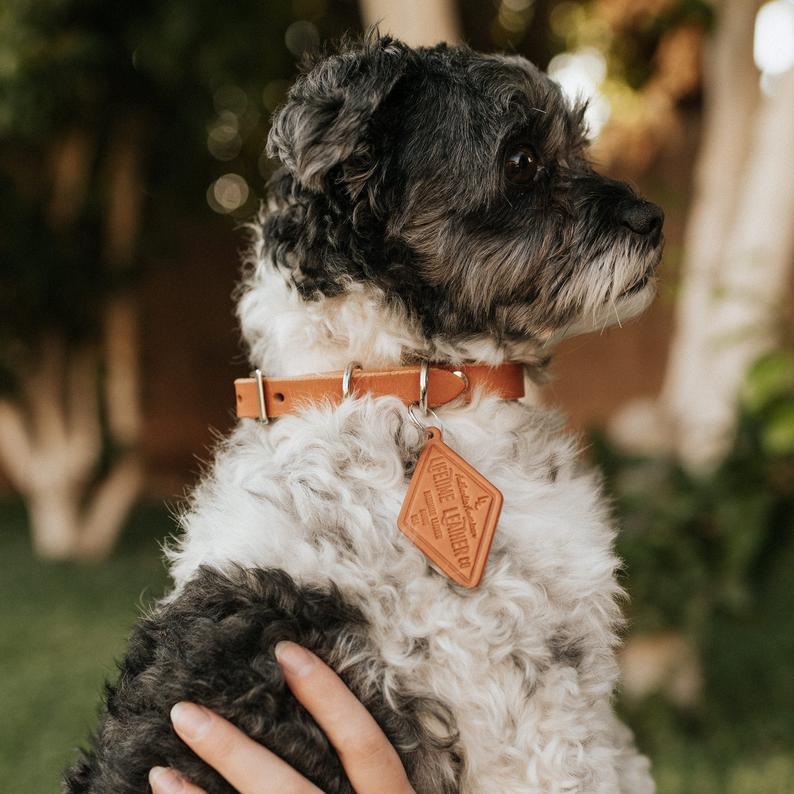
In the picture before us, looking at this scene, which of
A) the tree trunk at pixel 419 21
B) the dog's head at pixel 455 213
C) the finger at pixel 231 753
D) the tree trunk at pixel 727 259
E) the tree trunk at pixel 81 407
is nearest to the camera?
the finger at pixel 231 753

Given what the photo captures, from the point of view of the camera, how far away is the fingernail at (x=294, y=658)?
1.52 meters

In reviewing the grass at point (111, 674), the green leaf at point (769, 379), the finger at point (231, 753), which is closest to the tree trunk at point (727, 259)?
the green leaf at point (769, 379)

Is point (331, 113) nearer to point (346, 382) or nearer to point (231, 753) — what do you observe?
point (346, 382)

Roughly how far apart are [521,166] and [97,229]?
7.75 m

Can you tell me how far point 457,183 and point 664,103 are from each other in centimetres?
540

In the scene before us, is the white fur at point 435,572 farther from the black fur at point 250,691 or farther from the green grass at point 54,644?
the green grass at point 54,644

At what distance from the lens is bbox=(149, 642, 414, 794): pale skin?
58.4 inches

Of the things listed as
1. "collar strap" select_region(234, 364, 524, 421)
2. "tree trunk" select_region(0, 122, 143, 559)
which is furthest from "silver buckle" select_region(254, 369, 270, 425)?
"tree trunk" select_region(0, 122, 143, 559)

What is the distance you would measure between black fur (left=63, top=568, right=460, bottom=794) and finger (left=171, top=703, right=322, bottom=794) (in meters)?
0.04

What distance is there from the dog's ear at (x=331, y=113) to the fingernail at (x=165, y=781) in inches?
44.8

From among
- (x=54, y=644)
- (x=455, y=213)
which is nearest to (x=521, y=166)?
(x=455, y=213)

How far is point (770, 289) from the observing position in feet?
12.7

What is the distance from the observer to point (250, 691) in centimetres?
155

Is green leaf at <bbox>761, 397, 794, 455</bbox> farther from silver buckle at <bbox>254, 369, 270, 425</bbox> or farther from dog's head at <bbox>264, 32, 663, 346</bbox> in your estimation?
Answer: silver buckle at <bbox>254, 369, 270, 425</bbox>
